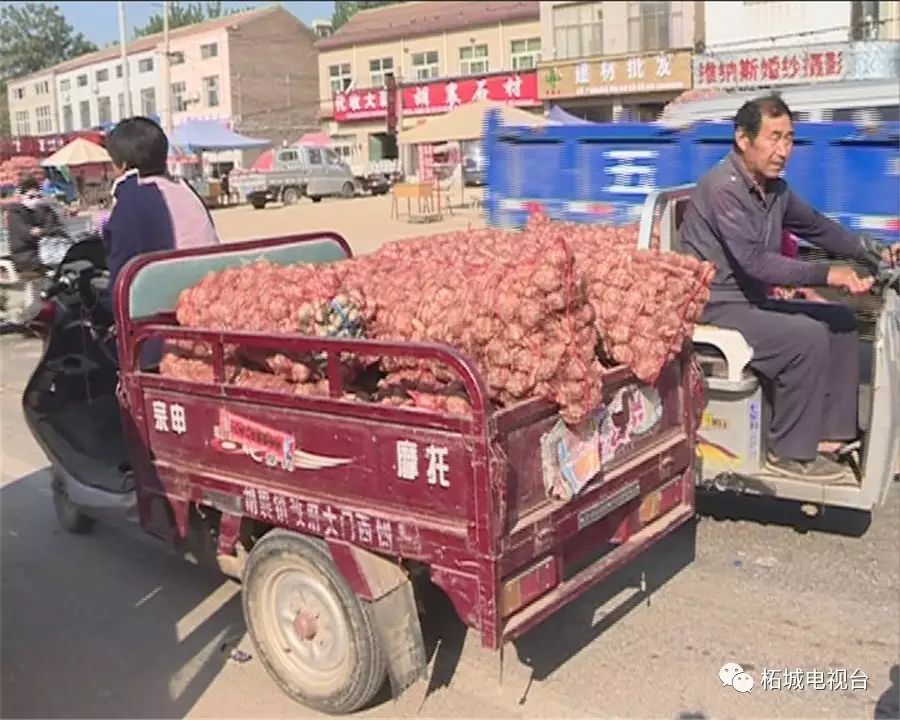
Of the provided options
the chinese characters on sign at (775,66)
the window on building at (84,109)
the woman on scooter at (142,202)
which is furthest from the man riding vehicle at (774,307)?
the chinese characters on sign at (775,66)

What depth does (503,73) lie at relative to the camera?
132 ft

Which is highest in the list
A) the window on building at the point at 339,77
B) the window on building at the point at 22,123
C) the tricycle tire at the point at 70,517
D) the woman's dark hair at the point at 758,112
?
the window on building at the point at 339,77

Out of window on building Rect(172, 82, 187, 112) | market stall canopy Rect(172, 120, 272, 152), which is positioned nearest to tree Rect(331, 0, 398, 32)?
window on building Rect(172, 82, 187, 112)

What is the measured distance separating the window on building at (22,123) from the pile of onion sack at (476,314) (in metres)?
1.47

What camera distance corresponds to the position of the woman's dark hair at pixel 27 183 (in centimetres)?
861

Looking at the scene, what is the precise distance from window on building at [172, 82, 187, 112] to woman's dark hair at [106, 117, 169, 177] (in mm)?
55167

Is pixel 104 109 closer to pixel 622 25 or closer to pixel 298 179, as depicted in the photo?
pixel 298 179

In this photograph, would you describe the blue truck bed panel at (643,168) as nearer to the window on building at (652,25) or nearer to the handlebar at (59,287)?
the handlebar at (59,287)

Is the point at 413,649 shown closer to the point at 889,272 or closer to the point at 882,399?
the point at 882,399

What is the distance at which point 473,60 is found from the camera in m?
45.9

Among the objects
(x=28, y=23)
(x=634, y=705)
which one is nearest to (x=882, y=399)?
(x=634, y=705)

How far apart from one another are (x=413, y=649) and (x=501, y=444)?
0.79 metres
